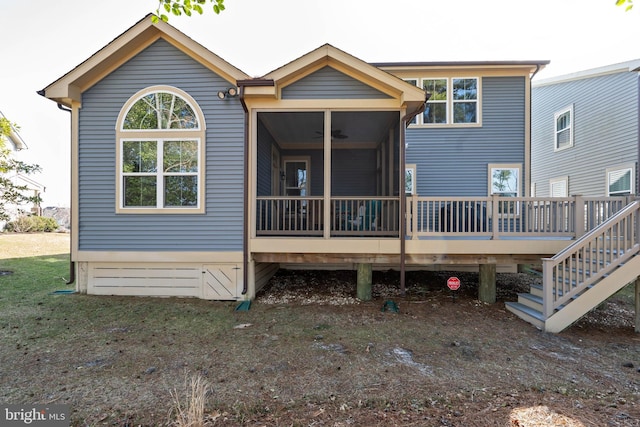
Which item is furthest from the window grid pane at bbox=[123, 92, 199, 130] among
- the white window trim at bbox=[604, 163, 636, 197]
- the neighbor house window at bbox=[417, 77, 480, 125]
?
the white window trim at bbox=[604, 163, 636, 197]

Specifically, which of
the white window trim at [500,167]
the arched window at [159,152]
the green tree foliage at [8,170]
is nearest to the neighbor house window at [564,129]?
the white window trim at [500,167]

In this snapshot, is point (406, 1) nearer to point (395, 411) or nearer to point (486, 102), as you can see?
point (486, 102)

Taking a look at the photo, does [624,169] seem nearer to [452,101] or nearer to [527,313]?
[452,101]

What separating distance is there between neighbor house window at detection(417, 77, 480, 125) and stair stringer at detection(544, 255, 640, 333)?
5.80 meters

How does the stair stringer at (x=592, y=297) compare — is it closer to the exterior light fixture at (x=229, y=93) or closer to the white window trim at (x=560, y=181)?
the exterior light fixture at (x=229, y=93)

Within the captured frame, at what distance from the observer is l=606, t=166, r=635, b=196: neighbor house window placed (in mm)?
9938

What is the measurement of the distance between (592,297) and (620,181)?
8.05 m

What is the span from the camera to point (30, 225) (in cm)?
1720

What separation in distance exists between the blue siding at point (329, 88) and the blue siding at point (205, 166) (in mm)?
1257

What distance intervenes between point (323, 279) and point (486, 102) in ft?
23.7

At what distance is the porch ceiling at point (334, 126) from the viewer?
7.26m

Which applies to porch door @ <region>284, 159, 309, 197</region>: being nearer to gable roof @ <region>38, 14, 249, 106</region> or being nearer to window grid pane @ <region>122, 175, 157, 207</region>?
gable roof @ <region>38, 14, 249, 106</region>

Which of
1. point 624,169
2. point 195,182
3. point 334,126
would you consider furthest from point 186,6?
point 624,169

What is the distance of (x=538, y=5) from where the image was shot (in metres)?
6.74
